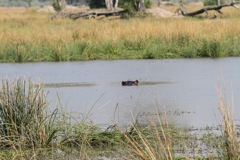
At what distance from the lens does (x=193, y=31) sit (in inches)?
934

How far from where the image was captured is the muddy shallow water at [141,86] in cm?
1148

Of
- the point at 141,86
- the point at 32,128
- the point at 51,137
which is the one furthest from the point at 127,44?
the point at 32,128

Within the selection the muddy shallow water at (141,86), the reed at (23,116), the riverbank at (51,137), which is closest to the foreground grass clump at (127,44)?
the muddy shallow water at (141,86)

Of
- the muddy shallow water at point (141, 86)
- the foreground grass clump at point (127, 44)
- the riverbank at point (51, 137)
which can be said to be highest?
the riverbank at point (51, 137)

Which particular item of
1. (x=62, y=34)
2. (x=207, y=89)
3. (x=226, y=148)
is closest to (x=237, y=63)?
(x=207, y=89)

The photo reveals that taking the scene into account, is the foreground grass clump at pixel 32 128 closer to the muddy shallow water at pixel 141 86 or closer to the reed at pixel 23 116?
the reed at pixel 23 116

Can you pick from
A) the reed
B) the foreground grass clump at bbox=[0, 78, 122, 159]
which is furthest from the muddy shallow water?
the reed

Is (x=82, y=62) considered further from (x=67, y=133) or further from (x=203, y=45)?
(x=67, y=133)

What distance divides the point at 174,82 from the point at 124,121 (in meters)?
5.37

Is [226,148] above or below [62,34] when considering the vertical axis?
above

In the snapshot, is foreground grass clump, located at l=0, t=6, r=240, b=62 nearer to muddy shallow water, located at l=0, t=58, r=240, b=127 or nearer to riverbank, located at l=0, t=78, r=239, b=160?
muddy shallow water, located at l=0, t=58, r=240, b=127

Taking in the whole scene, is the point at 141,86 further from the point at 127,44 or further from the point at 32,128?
the point at 127,44

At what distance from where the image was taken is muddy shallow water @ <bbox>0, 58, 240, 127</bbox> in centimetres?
1148

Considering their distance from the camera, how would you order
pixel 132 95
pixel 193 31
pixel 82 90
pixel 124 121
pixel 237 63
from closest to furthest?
pixel 124 121 → pixel 132 95 → pixel 82 90 → pixel 237 63 → pixel 193 31
